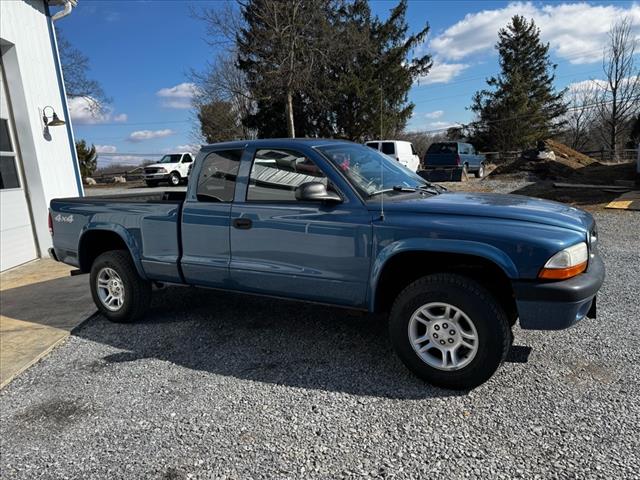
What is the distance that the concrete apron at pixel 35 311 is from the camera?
168 inches

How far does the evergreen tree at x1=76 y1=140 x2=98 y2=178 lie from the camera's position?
36.0 meters

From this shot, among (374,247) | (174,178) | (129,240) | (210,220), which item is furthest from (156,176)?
(374,247)

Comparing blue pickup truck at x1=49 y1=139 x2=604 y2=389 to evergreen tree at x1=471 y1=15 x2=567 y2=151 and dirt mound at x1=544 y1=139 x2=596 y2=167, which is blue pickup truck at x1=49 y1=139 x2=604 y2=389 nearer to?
dirt mound at x1=544 y1=139 x2=596 y2=167

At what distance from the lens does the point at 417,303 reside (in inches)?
124

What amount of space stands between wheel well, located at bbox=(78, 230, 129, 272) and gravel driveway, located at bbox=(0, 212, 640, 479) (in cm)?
95

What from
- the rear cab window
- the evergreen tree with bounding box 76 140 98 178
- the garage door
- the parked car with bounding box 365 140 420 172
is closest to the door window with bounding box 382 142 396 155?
the parked car with bounding box 365 140 420 172

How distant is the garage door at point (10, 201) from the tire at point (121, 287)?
3.93 m

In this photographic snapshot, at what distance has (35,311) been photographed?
554 cm

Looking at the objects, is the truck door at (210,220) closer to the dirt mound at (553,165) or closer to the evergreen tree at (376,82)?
the dirt mound at (553,165)

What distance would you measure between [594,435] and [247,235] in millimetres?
2768

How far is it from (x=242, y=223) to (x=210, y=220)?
37 centimetres

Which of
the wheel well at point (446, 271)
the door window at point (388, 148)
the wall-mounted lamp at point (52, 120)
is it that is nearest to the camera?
the wheel well at point (446, 271)

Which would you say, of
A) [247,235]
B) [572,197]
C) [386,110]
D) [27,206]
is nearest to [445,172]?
[572,197]

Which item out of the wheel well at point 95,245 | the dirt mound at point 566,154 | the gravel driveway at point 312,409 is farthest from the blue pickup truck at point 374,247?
the dirt mound at point 566,154
